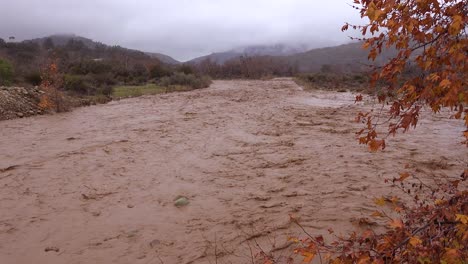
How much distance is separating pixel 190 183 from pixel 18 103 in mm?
Answer: 9715

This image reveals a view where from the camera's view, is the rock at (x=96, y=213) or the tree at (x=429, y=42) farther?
the rock at (x=96, y=213)

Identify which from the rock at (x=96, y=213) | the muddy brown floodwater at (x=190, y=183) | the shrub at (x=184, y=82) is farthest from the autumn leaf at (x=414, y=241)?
the shrub at (x=184, y=82)

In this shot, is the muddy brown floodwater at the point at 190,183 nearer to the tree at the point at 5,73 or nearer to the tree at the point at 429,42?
the tree at the point at 429,42

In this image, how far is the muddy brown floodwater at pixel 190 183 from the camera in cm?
399

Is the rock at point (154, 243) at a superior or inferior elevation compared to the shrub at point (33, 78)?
inferior

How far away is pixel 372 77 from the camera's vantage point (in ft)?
7.58

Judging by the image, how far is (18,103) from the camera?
12.8 metres

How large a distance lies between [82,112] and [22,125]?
8.95 feet

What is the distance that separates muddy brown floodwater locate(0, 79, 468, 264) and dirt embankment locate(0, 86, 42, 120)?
1.73m

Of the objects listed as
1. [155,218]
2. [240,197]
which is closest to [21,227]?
[155,218]

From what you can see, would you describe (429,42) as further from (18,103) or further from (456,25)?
(18,103)

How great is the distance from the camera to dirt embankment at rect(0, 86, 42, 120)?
12.2m

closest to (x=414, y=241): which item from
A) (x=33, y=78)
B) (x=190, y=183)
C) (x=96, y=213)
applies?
(x=96, y=213)

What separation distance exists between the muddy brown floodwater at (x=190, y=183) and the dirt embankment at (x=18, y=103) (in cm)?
173
